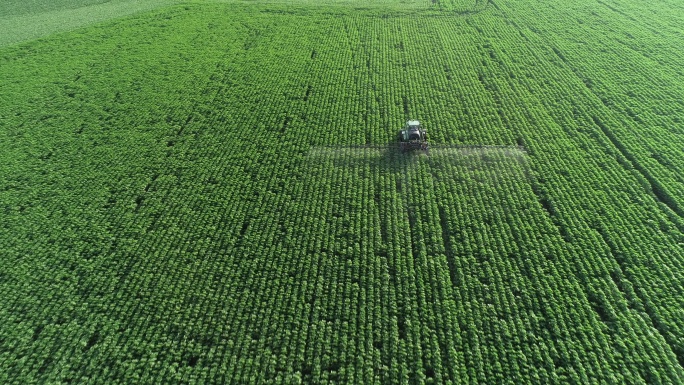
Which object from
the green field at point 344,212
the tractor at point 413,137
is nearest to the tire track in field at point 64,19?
the green field at point 344,212

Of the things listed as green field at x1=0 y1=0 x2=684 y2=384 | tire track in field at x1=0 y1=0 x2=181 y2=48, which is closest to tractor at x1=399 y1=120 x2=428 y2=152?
green field at x1=0 y1=0 x2=684 y2=384

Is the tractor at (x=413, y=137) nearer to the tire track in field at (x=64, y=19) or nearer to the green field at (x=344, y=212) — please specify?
the green field at (x=344, y=212)

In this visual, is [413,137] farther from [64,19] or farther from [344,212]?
[64,19]

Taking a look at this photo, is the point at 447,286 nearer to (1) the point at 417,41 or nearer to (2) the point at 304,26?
(1) the point at 417,41

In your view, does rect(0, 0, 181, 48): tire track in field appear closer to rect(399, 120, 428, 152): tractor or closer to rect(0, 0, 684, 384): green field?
rect(0, 0, 684, 384): green field

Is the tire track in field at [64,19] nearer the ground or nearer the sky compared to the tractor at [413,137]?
nearer the sky

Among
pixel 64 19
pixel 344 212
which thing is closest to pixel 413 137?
pixel 344 212

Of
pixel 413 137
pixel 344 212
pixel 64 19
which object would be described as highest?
pixel 64 19

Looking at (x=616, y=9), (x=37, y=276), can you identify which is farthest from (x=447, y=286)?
(x=616, y=9)

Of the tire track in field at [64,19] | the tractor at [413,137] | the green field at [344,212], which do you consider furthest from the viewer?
the tire track in field at [64,19]
